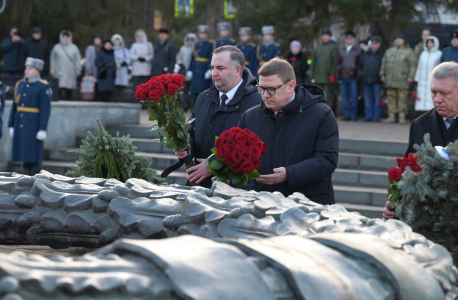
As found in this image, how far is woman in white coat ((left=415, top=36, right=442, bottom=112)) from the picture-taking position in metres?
11.3

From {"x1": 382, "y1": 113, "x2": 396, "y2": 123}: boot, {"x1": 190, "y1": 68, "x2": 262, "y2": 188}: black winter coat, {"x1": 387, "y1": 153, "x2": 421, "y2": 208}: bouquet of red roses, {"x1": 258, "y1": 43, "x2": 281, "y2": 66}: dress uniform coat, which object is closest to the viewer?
{"x1": 387, "y1": 153, "x2": 421, "y2": 208}: bouquet of red roses

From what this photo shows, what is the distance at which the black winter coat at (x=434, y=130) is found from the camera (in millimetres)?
3277

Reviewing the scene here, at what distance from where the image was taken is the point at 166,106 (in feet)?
11.2

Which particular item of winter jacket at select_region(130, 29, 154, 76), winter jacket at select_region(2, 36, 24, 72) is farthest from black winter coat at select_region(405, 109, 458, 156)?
winter jacket at select_region(2, 36, 24, 72)

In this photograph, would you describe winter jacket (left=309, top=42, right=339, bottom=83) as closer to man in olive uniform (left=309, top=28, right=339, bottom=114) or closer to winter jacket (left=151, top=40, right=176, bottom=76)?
man in olive uniform (left=309, top=28, right=339, bottom=114)

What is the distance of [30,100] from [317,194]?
579 cm

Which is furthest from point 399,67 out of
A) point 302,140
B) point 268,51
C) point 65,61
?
point 302,140

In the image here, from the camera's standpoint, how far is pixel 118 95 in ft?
48.1

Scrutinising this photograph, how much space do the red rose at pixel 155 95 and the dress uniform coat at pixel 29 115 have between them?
18.2 ft

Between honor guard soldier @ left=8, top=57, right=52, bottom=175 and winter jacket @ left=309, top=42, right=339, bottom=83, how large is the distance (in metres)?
5.34

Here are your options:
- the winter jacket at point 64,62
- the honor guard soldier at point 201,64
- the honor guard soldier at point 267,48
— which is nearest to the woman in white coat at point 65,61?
the winter jacket at point 64,62

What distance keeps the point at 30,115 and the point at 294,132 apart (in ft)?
19.0

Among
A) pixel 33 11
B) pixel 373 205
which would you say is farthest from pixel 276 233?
pixel 33 11

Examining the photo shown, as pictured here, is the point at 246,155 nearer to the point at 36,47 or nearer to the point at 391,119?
the point at 391,119
